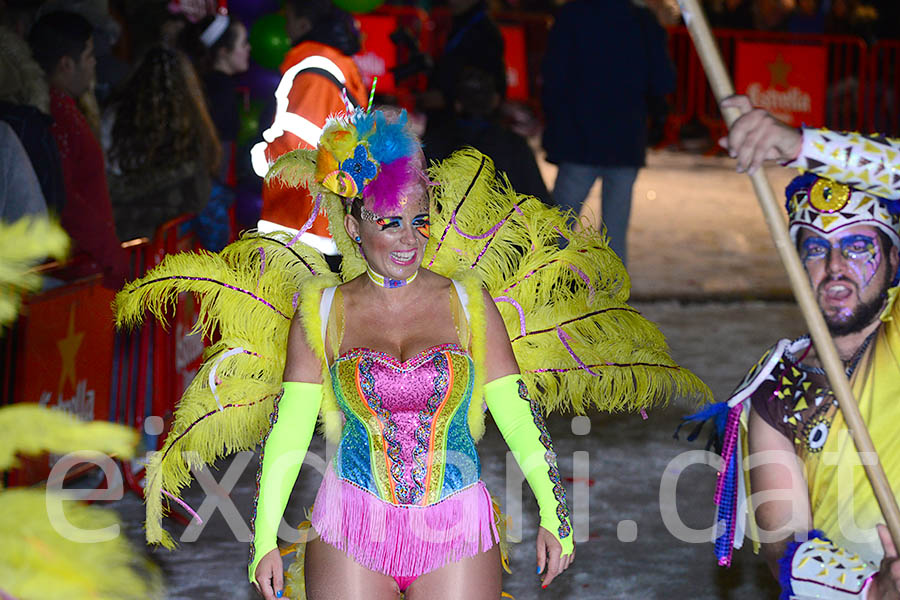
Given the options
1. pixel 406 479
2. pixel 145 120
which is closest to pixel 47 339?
pixel 145 120

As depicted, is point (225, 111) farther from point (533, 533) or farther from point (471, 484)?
point (471, 484)

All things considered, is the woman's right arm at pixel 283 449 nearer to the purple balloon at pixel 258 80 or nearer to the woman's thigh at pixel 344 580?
the woman's thigh at pixel 344 580

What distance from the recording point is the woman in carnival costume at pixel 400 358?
297 centimetres

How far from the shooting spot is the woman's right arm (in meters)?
2.96

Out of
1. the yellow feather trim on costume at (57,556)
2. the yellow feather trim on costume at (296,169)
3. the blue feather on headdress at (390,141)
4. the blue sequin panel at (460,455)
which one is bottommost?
the blue sequin panel at (460,455)

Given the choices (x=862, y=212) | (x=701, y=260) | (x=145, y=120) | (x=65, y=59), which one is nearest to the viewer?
(x=862, y=212)

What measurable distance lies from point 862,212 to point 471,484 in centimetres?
122

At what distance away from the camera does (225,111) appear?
8.39 metres

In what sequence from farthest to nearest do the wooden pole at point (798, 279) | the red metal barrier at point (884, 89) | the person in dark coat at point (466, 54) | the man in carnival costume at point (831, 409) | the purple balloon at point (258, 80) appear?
the red metal barrier at point (884, 89)
the purple balloon at point (258, 80)
the person in dark coat at point (466, 54)
the man in carnival costume at point (831, 409)
the wooden pole at point (798, 279)

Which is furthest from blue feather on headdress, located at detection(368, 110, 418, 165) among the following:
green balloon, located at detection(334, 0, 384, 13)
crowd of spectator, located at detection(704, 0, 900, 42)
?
crowd of spectator, located at detection(704, 0, 900, 42)

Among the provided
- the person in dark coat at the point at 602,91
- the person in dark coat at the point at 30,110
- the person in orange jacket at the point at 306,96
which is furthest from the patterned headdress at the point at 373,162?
the person in dark coat at the point at 602,91

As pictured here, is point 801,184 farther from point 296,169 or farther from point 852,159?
point 296,169

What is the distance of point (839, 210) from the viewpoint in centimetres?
293

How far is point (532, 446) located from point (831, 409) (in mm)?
774
